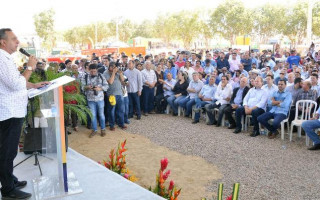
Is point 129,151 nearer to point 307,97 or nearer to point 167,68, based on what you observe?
point 307,97

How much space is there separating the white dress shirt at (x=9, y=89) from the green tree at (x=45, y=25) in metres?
41.7

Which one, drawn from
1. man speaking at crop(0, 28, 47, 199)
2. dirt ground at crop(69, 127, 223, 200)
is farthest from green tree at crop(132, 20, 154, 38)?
man speaking at crop(0, 28, 47, 199)

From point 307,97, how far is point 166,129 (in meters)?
3.22

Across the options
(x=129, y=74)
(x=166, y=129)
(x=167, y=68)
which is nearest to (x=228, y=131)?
(x=166, y=129)

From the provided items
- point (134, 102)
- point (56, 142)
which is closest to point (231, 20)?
point (134, 102)

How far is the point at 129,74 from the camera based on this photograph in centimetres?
881

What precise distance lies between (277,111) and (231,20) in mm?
32408

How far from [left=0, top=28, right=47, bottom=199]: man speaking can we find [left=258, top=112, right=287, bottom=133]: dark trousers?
5134 mm

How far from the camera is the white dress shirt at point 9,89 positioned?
117 inches

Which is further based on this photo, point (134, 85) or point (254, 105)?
point (134, 85)

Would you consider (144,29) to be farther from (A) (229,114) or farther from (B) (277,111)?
(B) (277,111)

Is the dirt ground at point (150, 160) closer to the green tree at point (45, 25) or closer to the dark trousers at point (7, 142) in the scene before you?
the dark trousers at point (7, 142)

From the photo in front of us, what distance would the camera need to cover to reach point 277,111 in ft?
23.0

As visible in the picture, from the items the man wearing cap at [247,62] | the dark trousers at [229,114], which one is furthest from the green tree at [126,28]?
the dark trousers at [229,114]
